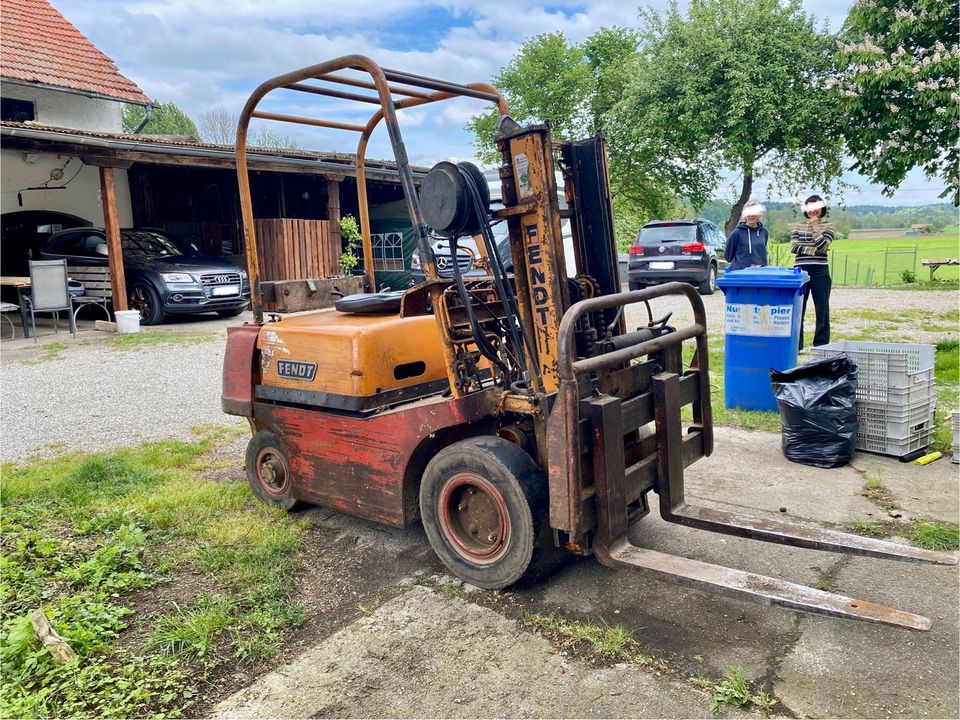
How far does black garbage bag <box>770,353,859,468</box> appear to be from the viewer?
17.3 feet

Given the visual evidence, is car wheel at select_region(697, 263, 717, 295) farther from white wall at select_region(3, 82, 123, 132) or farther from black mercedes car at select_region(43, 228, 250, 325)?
white wall at select_region(3, 82, 123, 132)

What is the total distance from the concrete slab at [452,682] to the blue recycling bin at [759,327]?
4.00 meters

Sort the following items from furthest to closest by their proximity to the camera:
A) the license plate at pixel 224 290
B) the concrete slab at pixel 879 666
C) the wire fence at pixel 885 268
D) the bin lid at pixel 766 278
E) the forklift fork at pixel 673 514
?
the wire fence at pixel 885 268
the license plate at pixel 224 290
the bin lid at pixel 766 278
the forklift fork at pixel 673 514
the concrete slab at pixel 879 666

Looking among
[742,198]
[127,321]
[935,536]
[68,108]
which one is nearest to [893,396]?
[935,536]

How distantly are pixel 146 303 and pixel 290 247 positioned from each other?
3.57 meters

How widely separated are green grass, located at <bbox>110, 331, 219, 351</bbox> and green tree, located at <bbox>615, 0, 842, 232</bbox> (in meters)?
15.4

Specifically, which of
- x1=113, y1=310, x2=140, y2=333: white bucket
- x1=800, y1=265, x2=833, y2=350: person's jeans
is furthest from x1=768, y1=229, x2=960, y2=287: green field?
x1=113, y1=310, x2=140, y2=333: white bucket

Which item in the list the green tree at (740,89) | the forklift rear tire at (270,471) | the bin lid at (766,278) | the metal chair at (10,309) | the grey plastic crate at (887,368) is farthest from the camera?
the green tree at (740,89)

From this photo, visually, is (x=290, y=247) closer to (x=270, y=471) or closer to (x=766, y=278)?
(x=766, y=278)

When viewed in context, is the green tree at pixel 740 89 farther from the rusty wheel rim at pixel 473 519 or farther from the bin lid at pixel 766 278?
the rusty wheel rim at pixel 473 519

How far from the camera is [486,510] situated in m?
3.68

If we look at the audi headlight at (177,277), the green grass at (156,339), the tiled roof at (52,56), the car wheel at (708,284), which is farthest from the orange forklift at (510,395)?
the tiled roof at (52,56)

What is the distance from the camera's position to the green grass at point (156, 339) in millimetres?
11789

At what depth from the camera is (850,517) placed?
14.5ft
